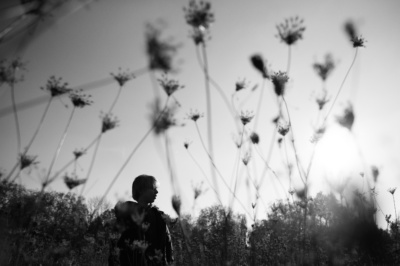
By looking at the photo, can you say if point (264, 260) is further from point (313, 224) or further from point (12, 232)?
point (12, 232)

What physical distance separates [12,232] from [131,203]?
1.65 metres

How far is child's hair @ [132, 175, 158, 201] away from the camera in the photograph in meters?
3.23

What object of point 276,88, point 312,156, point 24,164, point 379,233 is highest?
point 276,88

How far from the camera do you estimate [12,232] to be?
326 centimetres

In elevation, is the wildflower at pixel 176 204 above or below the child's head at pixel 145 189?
below

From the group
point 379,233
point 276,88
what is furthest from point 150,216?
point 379,233

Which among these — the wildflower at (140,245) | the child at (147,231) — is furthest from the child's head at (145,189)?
the wildflower at (140,245)

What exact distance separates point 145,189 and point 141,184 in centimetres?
9

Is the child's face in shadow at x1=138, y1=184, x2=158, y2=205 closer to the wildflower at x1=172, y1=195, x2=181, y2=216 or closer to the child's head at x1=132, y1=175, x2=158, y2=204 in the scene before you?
the child's head at x1=132, y1=175, x2=158, y2=204

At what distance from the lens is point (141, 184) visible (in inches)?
128

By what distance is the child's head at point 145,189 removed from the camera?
3201mm

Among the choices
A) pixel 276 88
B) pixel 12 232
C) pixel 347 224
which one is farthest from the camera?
pixel 276 88

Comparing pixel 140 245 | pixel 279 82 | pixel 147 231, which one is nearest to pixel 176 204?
pixel 140 245

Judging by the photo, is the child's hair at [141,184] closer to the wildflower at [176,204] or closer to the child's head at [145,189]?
the child's head at [145,189]
